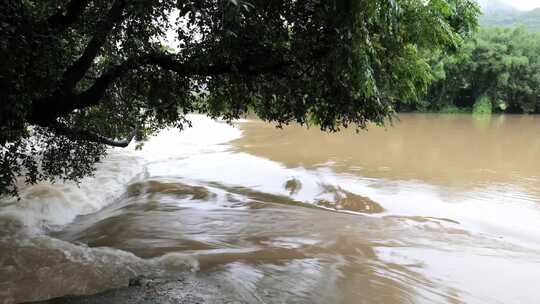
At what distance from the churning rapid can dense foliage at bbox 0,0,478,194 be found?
4.62 ft

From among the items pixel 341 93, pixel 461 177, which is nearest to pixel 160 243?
pixel 341 93

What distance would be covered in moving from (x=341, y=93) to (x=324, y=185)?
6.43 m

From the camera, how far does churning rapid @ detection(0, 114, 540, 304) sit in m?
5.51

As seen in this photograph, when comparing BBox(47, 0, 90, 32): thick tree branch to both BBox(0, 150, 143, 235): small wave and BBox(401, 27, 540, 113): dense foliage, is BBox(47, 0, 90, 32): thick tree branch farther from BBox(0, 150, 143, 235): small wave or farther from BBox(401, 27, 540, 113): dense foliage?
BBox(401, 27, 540, 113): dense foliage

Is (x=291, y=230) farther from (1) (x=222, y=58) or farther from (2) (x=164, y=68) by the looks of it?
(1) (x=222, y=58)

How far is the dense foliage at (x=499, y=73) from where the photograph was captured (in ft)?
152

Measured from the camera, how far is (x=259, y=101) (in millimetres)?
6688

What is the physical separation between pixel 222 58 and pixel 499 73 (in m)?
48.0

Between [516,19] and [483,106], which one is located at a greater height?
[516,19]

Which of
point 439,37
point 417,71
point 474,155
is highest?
point 439,37

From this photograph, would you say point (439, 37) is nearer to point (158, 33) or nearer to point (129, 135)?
point (158, 33)

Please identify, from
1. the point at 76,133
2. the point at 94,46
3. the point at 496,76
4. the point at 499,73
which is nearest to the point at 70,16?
the point at 94,46

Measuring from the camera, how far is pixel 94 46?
5.28m

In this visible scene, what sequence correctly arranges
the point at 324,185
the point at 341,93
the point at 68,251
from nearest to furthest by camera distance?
the point at 341,93 < the point at 68,251 < the point at 324,185
